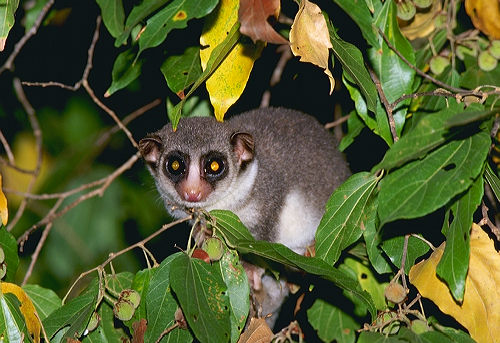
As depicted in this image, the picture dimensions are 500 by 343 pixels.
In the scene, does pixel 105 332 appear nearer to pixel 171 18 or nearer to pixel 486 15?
pixel 171 18

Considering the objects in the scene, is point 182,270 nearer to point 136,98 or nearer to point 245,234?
point 245,234

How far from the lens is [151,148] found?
4.45 meters

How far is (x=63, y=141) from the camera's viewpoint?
7.45 m

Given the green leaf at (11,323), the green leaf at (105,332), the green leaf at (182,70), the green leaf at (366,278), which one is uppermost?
the green leaf at (182,70)

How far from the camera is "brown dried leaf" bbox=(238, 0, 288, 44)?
277cm

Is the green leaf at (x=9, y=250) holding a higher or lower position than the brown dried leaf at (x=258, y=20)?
lower

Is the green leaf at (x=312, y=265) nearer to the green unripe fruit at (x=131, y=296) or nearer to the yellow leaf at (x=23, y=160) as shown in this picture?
the green unripe fruit at (x=131, y=296)

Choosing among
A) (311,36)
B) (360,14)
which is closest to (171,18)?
(311,36)

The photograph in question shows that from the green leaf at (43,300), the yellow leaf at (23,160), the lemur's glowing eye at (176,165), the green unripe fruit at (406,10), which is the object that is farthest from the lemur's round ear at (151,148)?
the yellow leaf at (23,160)

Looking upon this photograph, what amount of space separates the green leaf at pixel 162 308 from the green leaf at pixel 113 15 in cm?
117

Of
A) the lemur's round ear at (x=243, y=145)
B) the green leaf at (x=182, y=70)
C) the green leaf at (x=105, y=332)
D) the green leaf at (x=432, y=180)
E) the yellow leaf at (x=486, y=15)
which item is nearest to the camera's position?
the green leaf at (x=432, y=180)

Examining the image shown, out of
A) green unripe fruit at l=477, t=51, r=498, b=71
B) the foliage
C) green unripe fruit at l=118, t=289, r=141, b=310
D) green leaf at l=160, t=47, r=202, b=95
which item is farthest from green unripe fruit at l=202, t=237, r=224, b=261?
green unripe fruit at l=477, t=51, r=498, b=71

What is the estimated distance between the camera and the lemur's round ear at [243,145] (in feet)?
14.0

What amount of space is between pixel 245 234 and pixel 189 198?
888 millimetres
